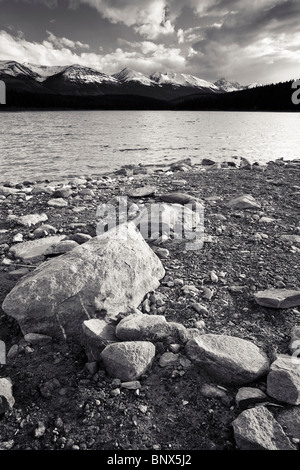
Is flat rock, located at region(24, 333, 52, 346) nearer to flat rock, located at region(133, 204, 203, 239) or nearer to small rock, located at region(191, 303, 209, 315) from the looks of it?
small rock, located at region(191, 303, 209, 315)

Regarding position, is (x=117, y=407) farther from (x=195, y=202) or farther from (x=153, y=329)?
(x=195, y=202)

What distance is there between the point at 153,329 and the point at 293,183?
790 cm

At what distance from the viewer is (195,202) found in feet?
21.4

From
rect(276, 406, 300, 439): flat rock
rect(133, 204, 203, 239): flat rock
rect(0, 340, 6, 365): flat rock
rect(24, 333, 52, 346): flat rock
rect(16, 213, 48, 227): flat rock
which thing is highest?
rect(133, 204, 203, 239): flat rock

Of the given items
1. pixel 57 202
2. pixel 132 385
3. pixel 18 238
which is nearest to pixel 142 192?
pixel 57 202

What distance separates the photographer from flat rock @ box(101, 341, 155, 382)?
237 cm

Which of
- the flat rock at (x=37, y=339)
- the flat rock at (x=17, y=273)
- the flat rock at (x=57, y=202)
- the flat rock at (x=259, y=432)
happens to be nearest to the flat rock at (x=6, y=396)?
the flat rock at (x=37, y=339)

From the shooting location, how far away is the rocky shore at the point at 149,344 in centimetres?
203

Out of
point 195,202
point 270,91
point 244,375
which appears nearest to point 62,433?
point 244,375

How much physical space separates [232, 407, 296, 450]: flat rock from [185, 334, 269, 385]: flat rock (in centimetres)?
32

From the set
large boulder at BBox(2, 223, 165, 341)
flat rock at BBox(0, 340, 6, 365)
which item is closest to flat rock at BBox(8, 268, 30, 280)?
large boulder at BBox(2, 223, 165, 341)

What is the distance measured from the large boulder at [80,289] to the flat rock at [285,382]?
4.69 ft

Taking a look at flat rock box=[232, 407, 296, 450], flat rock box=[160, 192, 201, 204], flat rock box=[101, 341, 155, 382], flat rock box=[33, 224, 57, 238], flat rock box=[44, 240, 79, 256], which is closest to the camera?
flat rock box=[232, 407, 296, 450]

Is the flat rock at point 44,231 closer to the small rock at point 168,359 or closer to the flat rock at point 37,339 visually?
the flat rock at point 37,339
